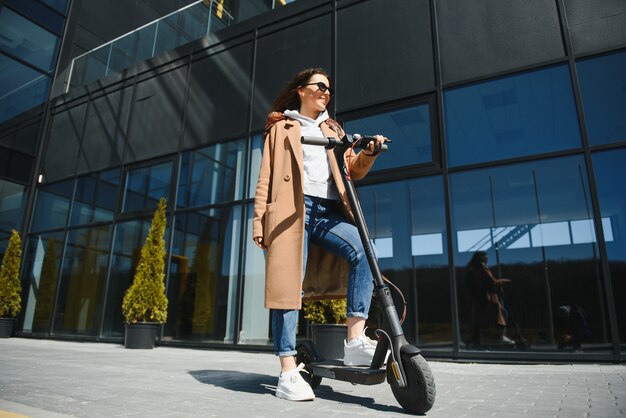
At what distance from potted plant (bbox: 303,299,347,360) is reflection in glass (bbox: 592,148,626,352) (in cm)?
295

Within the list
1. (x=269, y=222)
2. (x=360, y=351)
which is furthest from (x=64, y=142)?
(x=360, y=351)

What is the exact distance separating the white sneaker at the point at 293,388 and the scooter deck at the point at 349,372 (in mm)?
150

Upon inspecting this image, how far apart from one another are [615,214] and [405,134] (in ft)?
8.96

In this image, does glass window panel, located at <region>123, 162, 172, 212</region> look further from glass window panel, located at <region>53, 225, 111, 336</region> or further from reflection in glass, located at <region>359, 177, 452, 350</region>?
reflection in glass, located at <region>359, 177, 452, 350</region>

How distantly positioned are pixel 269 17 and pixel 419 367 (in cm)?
775

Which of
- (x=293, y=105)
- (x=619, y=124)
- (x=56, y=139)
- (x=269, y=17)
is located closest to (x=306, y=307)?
(x=293, y=105)

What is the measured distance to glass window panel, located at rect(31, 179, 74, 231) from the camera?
10.2 metres

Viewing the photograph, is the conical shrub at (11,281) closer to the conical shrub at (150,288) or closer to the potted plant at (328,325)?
the conical shrub at (150,288)

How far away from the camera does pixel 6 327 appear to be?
30.5 ft

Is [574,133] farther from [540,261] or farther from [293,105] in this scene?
[293,105]

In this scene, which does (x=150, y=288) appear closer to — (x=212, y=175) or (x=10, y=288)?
(x=212, y=175)

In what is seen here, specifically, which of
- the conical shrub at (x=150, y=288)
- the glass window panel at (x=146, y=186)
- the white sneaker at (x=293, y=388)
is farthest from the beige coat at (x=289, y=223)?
the glass window panel at (x=146, y=186)

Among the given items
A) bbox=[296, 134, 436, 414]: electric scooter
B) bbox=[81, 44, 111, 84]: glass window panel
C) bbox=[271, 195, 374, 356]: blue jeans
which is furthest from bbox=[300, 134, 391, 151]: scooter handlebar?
bbox=[81, 44, 111, 84]: glass window panel

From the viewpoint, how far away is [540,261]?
A: 491cm
